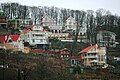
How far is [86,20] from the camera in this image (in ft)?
198

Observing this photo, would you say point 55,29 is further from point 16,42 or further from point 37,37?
point 16,42

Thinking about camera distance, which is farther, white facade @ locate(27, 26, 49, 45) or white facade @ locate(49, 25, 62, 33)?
white facade @ locate(49, 25, 62, 33)

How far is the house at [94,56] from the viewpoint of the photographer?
123 ft

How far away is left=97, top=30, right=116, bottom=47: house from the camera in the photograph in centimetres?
4931

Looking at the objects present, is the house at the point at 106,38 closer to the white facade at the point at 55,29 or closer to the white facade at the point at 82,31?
the white facade at the point at 82,31

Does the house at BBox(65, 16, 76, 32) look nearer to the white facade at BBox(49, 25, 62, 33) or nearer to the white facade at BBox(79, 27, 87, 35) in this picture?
the white facade at BBox(79, 27, 87, 35)

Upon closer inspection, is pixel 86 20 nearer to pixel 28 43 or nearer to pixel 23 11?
pixel 23 11

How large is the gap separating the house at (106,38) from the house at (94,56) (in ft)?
36.4

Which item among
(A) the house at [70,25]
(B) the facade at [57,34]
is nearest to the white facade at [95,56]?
(B) the facade at [57,34]

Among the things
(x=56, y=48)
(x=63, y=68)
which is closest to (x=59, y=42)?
(x=56, y=48)

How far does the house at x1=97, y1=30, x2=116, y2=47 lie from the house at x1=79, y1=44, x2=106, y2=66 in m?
11.1

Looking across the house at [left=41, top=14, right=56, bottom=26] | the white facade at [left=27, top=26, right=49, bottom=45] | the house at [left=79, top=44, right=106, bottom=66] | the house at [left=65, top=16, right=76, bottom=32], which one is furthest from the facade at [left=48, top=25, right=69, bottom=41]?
the house at [left=79, top=44, right=106, bottom=66]

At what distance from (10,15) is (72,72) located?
31.0 meters

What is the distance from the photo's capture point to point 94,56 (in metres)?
37.9
